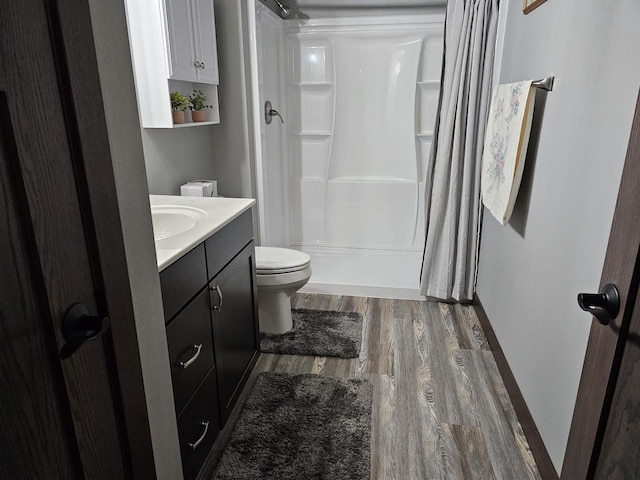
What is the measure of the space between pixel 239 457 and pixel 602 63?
1786mm

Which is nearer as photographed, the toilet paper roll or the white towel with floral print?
the white towel with floral print

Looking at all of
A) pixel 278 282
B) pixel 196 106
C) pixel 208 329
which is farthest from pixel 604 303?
pixel 196 106

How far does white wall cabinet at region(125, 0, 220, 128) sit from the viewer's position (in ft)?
6.22

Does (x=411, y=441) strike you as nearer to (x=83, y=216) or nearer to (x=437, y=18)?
(x=83, y=216)

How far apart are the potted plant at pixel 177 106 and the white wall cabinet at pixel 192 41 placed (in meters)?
0.10

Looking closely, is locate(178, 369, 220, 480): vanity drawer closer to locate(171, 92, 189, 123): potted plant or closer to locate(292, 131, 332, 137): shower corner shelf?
locate(171, 92, 189, 123): potted plant

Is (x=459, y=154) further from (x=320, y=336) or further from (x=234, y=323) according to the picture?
(x=234, y=323)

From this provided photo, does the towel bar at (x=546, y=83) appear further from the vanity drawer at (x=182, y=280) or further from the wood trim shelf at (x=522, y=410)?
the vanity drawer at (x=182, y=280)

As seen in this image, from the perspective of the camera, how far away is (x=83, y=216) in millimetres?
763

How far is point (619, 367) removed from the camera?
2.58 feet

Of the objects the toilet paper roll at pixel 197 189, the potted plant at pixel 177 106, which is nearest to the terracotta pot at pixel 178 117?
the potted plant at pixel 177 106

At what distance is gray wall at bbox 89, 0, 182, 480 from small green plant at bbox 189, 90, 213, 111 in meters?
1.45

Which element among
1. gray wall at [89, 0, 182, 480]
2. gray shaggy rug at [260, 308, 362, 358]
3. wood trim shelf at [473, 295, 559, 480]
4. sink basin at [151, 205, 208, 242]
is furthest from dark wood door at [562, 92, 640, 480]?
gray shaggy rug at [260, 308, 362, 358]

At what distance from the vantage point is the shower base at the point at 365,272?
3104mm
